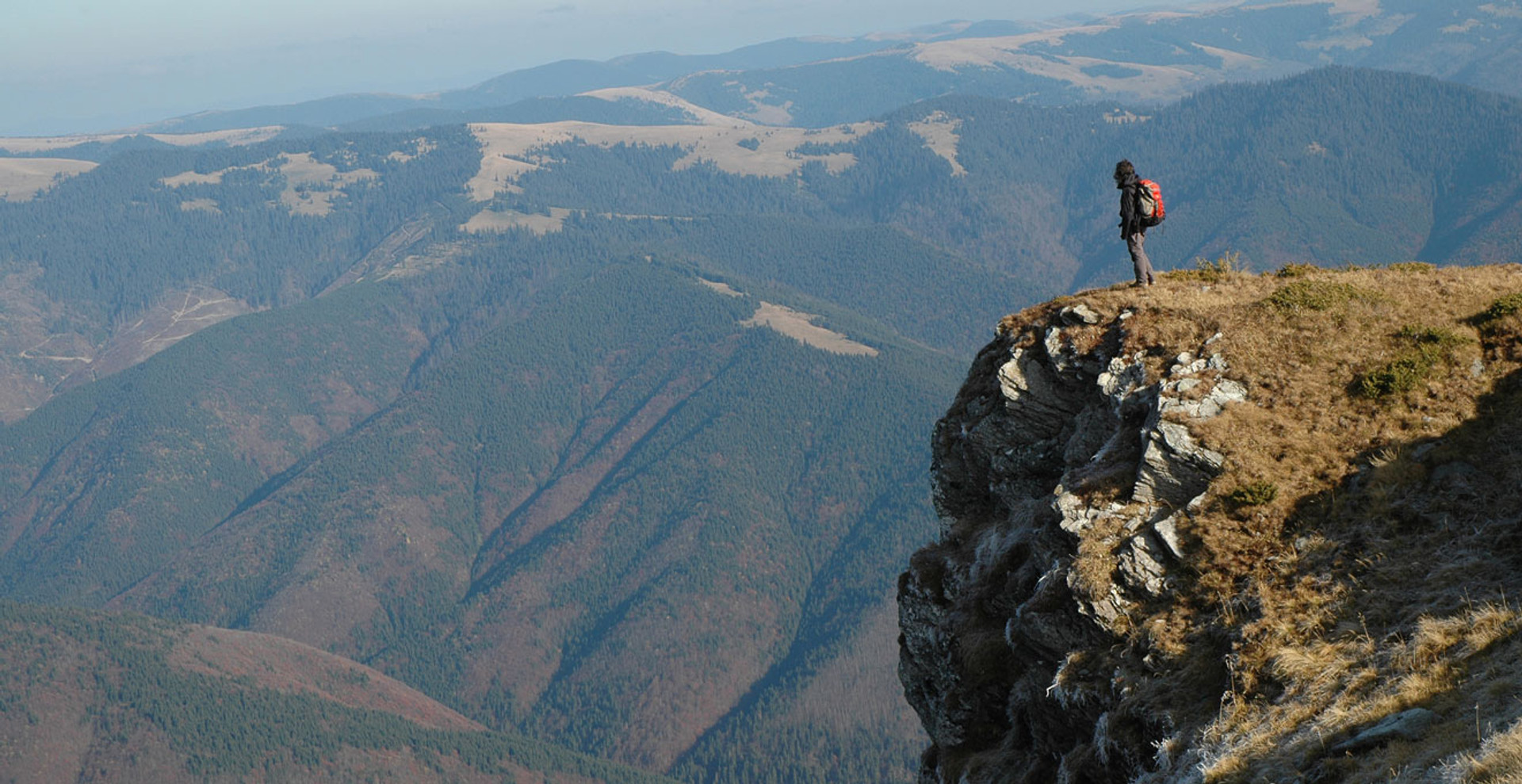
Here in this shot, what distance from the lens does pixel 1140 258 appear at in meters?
33.9

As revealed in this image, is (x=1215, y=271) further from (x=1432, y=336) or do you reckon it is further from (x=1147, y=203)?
(x=1432, y=336)

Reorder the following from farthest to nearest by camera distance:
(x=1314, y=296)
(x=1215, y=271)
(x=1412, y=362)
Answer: (x=1215, y=271) < (x=1314, y=296) < (x=1412, y=362)

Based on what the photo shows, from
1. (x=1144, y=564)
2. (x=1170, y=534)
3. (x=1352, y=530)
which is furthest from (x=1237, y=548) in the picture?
(x=1352, y=530)

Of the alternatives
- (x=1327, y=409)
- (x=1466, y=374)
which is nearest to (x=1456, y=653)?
(x=1327, y=409)

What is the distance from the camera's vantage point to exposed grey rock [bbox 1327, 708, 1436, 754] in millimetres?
16703

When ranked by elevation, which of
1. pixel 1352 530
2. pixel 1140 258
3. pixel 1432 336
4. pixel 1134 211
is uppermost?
pixel 1134 211

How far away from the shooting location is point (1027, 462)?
1336 inches

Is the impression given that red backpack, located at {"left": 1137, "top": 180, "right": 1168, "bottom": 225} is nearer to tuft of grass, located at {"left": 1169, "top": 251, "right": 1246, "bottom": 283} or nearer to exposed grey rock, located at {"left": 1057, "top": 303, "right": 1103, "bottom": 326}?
tuft of grass, located at {"left": 1169, "top": 251, "right": 1246, "bottom": 283}

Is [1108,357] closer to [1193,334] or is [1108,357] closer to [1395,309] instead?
[1193,334]

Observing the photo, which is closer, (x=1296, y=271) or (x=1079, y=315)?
(x=1079, y=315)

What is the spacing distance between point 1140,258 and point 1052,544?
11652 millimetres

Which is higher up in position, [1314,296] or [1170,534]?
[1314,296]

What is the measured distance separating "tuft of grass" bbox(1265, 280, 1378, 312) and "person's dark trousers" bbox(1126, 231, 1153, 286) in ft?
13.5

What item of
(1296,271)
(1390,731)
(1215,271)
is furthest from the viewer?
(1215,271)
